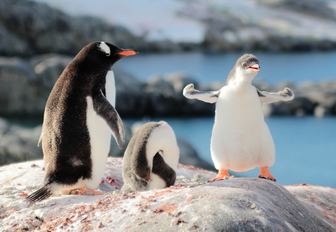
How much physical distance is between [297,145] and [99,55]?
47.8 feet

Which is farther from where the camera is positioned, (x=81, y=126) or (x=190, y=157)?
(x=190, y=157)

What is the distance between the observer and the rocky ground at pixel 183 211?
3516 millimetres

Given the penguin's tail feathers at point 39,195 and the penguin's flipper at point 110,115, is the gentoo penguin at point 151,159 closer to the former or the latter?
the penguin's flipper at point 110,115

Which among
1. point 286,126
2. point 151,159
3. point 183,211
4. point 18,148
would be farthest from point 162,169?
point 286,126

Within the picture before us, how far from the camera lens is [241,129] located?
486 cm

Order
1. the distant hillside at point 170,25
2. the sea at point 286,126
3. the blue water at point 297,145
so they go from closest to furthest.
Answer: the blue water at point 297,145 < the sea at point 286,126 < the distant hillside at point 170,25

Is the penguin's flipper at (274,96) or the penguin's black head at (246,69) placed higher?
the penguin's black head at (246,69)

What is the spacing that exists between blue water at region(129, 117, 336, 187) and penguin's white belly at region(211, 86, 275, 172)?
8.95m

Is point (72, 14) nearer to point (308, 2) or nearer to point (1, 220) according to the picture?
point (308, 2)

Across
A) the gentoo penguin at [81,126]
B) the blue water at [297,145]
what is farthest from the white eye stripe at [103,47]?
the blue water at [297,145]

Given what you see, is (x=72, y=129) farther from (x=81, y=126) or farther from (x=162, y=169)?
(x=162, y=169)

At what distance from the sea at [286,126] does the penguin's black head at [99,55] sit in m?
8.77

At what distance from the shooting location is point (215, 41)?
4888 cm

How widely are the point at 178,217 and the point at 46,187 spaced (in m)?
1.26
